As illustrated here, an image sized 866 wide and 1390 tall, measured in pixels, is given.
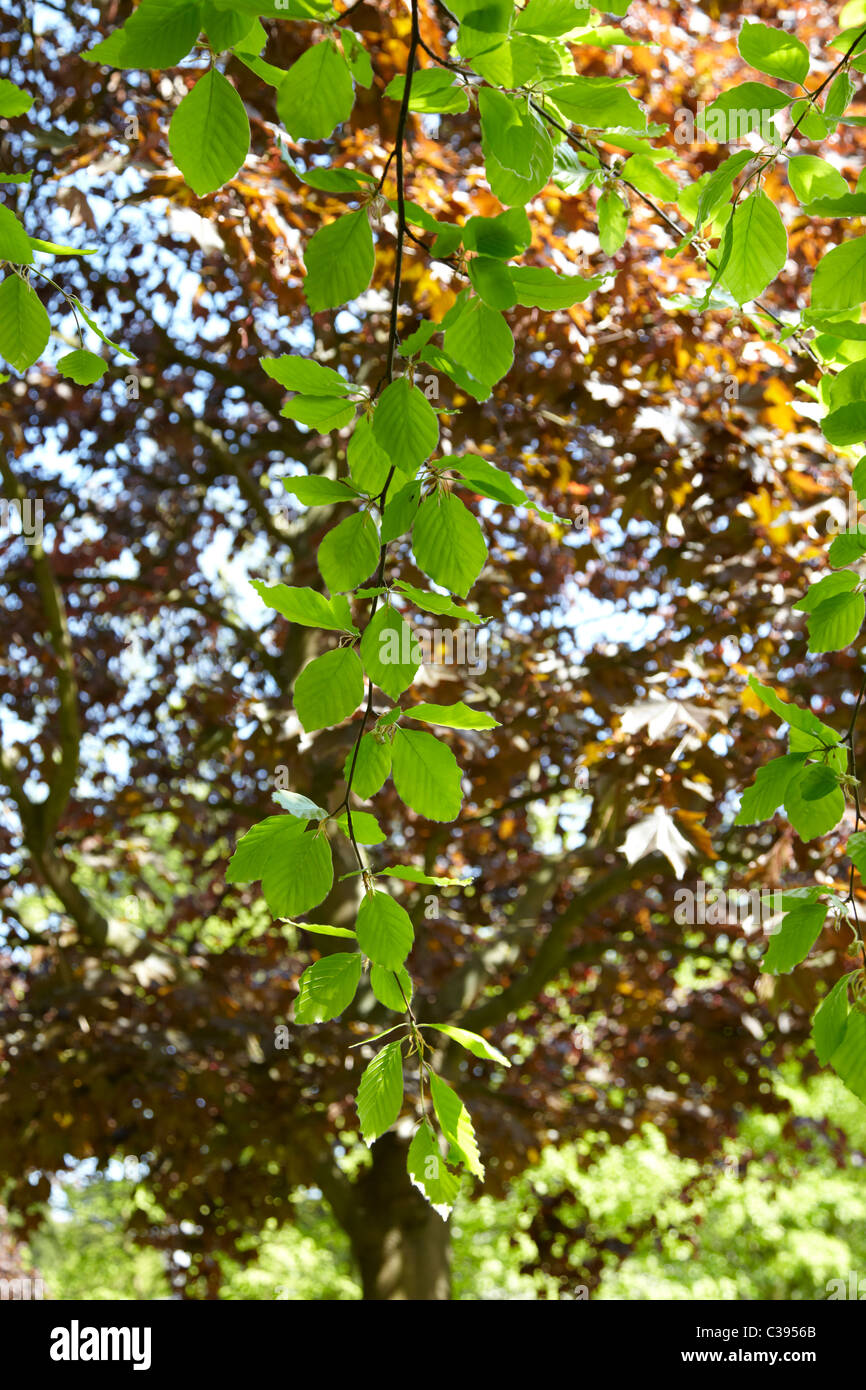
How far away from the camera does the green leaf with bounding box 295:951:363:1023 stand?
1095mm

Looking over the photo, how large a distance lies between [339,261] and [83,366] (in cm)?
40

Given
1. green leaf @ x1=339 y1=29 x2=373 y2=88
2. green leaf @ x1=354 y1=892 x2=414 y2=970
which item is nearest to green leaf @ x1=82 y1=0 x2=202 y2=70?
green leaf @ x1=339 y1=29 x2=373 y2=88

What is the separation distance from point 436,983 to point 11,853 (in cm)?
246

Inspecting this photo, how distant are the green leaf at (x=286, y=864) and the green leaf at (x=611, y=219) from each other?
2.60 feet

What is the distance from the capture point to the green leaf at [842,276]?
3.70 ft

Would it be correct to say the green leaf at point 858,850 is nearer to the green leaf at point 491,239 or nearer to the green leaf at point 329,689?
the green leaf at point 329,689

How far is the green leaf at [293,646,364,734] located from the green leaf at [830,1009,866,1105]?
0.56 metres

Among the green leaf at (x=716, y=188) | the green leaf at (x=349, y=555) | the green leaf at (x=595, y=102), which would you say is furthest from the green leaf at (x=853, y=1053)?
the green leaf at (x=595, y=102)

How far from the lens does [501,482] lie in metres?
1.08

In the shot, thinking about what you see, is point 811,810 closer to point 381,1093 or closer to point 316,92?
point 381,1093

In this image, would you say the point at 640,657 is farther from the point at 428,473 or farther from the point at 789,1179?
the point at 789,1179

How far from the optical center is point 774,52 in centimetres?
111

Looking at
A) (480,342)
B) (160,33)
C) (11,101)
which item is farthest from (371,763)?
(11,101)

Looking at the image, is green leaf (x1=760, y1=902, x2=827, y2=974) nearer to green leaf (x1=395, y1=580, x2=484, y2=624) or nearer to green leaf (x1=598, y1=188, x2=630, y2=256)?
green leaf (x1=395, y1=580, x2=484, y2=624)
